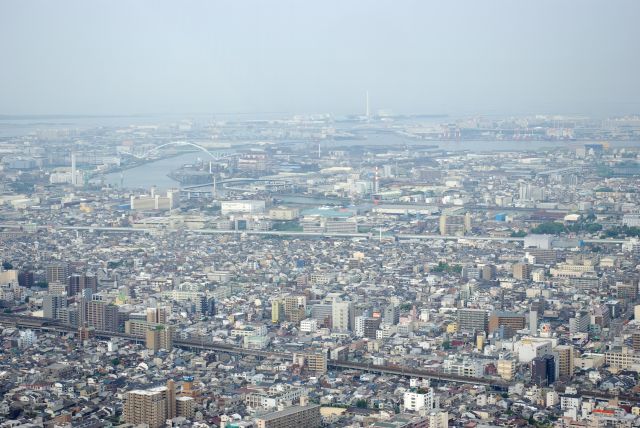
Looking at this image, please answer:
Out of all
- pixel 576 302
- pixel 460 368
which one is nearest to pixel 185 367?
pixel 460 368

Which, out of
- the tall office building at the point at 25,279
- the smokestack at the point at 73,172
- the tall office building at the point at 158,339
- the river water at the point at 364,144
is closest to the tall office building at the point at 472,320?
the tall office building at the point at 158,339

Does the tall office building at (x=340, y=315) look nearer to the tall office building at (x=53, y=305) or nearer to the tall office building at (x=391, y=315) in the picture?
the tall office building at (x=391, y=315)

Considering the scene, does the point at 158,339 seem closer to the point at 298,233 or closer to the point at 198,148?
the point at 298,233

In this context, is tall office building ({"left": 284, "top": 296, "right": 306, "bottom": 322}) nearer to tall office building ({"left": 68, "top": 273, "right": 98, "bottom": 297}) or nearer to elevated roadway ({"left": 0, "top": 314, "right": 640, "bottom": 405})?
elevated roadway ({"left": 0, "top": 314, "right": 640, "bottom": 405})

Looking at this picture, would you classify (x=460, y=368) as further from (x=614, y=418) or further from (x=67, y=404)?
(x=67, y=404)

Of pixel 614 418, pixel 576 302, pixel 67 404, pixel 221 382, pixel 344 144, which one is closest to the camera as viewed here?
pixel 614 418

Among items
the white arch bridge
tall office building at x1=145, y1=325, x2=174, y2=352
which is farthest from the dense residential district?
the white arch bridge
